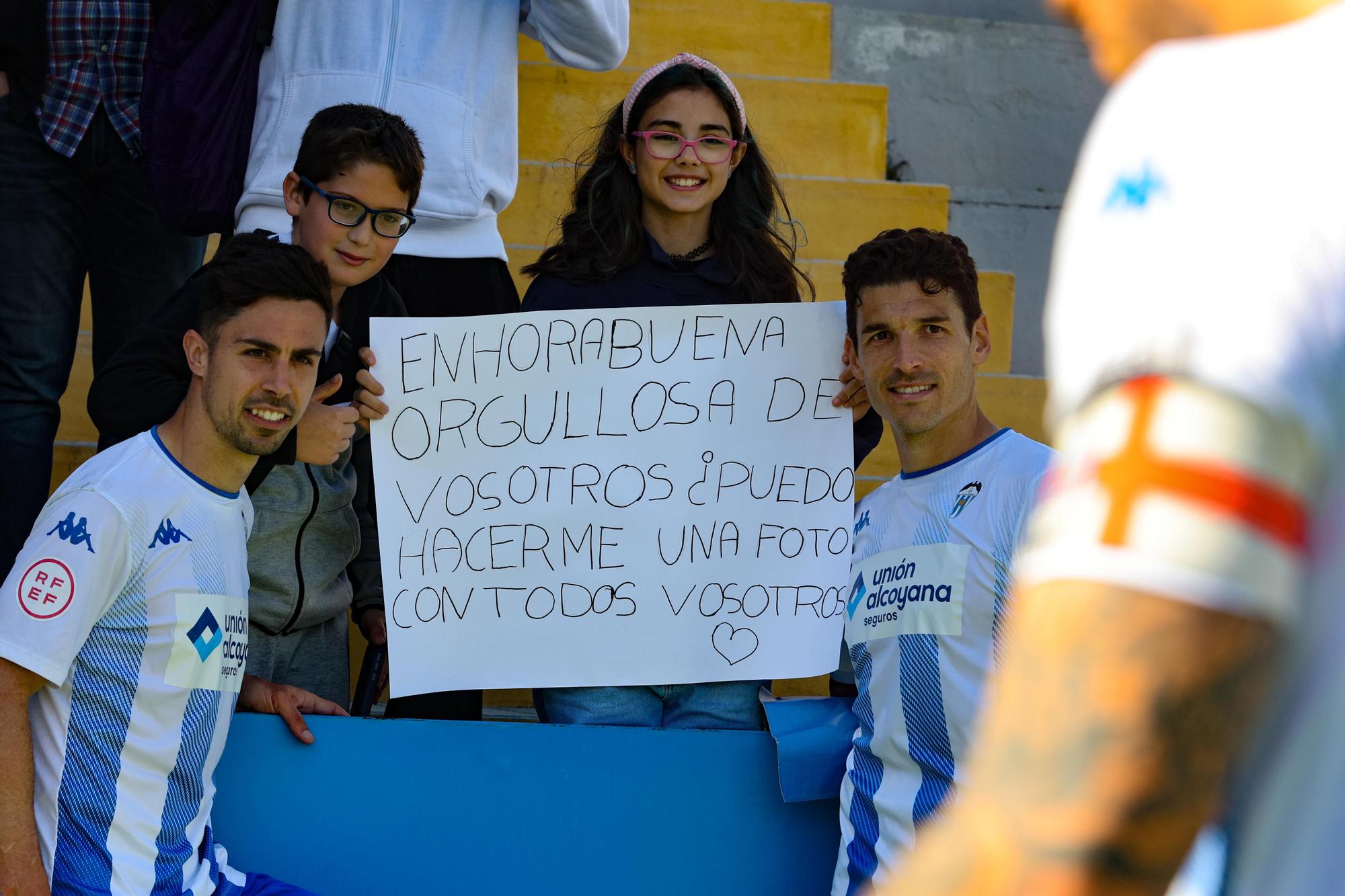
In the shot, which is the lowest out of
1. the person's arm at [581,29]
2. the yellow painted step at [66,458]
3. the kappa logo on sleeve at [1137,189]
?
the yellow painted step at [66,458]

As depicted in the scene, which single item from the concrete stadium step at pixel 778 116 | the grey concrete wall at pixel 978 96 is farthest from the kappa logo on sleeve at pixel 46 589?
the grey concrete wall at pixel 978 96

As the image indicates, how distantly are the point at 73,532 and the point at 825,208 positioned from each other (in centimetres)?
299

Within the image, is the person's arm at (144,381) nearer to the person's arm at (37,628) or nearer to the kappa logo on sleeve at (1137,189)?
the person's arm at (37,628)

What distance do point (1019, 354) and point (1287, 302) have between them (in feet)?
14.6

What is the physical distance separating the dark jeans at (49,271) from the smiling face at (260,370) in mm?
748

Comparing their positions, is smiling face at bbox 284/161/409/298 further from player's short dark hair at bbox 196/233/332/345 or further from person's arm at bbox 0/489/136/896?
person's arm at bbox 0/489/136/896

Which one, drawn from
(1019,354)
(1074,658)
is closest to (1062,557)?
(1074,658)

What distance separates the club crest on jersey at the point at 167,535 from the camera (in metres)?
2.03

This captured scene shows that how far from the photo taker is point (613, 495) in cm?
257

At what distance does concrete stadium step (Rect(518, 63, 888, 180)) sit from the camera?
456cm

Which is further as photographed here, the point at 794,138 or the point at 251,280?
the point at 794,138

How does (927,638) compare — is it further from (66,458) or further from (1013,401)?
(66,458)

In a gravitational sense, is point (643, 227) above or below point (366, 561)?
above

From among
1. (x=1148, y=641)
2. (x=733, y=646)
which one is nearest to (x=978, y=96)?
(x=733, y=646)
